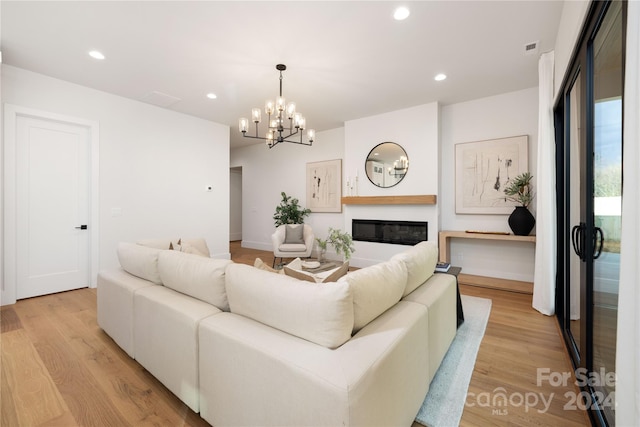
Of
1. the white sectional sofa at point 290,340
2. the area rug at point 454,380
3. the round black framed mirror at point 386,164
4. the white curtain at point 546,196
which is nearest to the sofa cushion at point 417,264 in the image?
the white sectional sofa at point 290,340

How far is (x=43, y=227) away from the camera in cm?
349

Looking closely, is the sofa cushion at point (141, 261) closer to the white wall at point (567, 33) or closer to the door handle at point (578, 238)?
the door handle at point (578, 238)

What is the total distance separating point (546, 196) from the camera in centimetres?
279

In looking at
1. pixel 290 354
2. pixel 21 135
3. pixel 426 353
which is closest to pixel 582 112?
pixel 426 353

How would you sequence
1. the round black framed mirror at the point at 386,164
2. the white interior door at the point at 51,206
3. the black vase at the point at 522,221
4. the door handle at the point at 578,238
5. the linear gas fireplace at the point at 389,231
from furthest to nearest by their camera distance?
1. the round black framed mirror at the point at 386,164
2. the linear gas fireplace at the point at 389,231
3. the black vase at the point at 522,221
4. the white interior door at the point at 51,206
5. the door handle at the point at 578,238

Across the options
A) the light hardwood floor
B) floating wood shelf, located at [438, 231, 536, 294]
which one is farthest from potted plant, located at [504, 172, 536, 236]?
the light hardwood floor

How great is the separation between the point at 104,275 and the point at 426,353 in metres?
2.50

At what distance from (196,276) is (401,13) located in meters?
2.64

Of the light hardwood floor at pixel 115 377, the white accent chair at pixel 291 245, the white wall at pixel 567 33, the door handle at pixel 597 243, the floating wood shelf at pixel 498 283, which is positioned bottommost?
the light hardwood floor at pixel 115 377

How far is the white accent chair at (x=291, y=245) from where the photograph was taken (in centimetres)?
494

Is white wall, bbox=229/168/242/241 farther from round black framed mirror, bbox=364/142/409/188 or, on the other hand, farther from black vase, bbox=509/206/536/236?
black vase, bbox=509/206/536/236

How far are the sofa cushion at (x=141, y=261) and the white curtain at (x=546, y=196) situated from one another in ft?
11.7

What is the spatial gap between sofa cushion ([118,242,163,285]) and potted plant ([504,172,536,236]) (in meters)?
4.23

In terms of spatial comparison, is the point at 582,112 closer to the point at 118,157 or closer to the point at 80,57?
the point at 80,57
